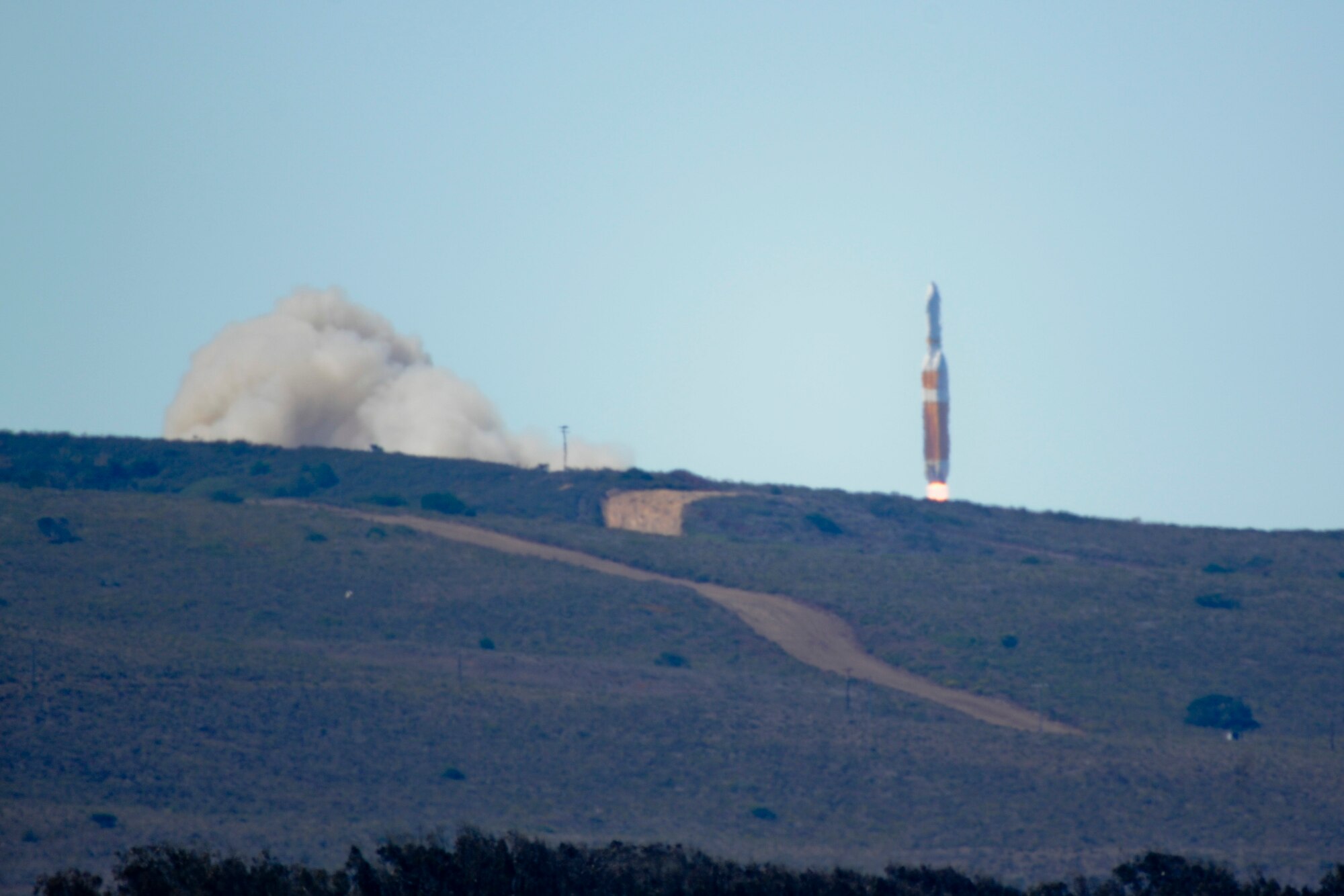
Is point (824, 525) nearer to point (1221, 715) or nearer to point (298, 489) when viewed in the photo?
point (298, 489)

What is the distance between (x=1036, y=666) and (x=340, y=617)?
1064 inches

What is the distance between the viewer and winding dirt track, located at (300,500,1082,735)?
199 feet

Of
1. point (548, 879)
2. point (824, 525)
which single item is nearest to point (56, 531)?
point (824, 525)

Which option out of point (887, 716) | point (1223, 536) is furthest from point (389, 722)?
point (1223, 536)

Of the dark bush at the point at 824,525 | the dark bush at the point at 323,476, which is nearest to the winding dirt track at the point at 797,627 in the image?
the dark bush at the point at 323,476

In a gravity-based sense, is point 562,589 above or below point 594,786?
above

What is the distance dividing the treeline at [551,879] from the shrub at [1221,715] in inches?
1118

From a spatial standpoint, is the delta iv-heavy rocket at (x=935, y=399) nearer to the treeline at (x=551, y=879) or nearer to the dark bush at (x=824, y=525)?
the dark bush at (x=824, y=525)

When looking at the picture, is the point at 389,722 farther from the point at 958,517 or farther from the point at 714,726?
the point at 958,517

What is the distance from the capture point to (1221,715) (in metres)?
60.3

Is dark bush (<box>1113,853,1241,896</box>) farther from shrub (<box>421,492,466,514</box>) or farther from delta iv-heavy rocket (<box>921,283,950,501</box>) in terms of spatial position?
delta iv-heavy rocket (<box>921,283,950,501</box>)

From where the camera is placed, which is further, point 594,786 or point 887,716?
point 887,716

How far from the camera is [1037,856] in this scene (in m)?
45.7

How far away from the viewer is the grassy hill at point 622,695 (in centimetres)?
4616
